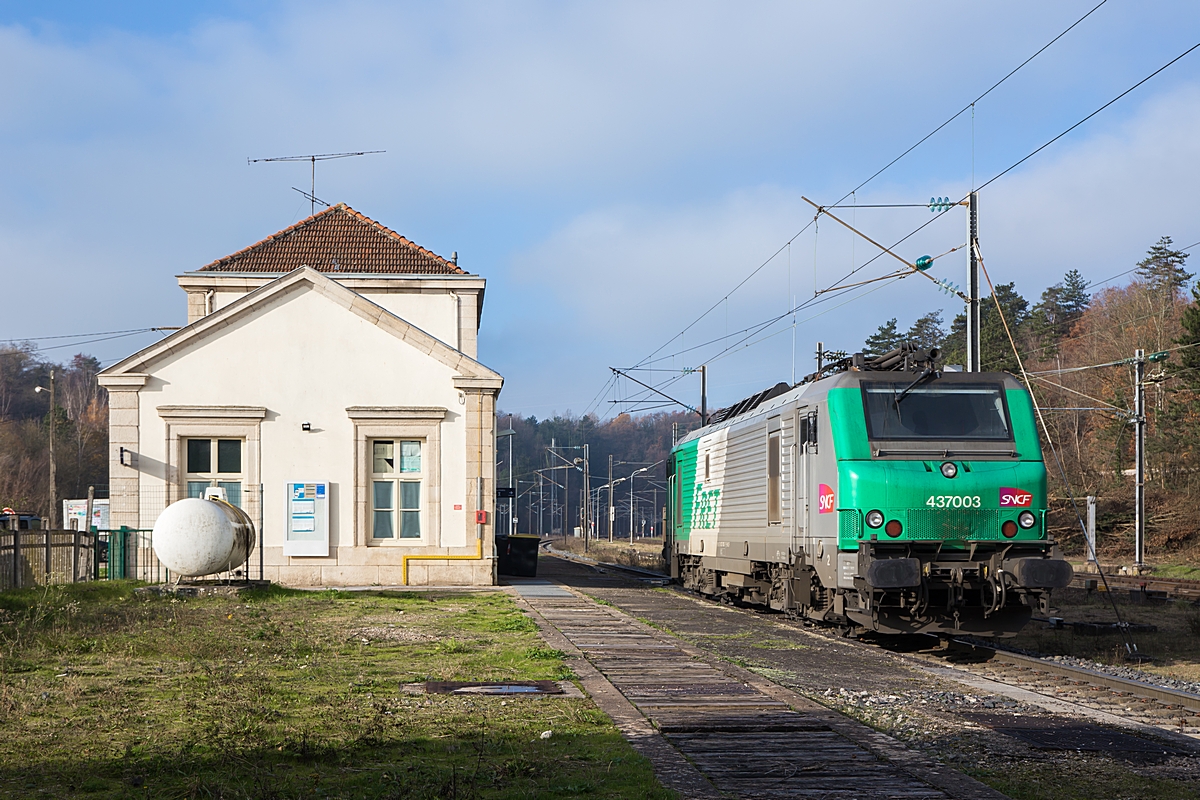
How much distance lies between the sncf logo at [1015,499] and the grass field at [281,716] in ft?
18.1

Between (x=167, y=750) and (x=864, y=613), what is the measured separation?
8.71 metres

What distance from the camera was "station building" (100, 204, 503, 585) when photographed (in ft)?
80.9

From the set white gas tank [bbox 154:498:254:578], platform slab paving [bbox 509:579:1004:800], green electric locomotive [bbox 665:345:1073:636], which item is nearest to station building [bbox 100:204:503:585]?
white gas tank [bbox 154:498:254:578]

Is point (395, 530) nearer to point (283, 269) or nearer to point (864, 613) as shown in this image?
point (283, 269)

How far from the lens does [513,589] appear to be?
80.4 ft

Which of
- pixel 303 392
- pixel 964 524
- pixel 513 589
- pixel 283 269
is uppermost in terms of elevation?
pixel 283 269

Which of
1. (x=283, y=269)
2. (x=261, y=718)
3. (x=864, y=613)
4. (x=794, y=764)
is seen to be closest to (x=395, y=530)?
(x=283, y=269)

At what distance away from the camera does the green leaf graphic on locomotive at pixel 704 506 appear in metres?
21.5

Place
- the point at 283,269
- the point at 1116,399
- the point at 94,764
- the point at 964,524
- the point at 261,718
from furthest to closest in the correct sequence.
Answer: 1. the point at 1116,399
2. the point at 283,269
3. the point at 964,524
4. the point at 261,718
5. the point at 94,764

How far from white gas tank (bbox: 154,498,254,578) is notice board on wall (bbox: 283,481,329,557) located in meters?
3.48

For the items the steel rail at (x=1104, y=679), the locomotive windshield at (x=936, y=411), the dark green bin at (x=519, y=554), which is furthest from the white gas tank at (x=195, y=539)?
the steel rail at (x=1104, y=679)

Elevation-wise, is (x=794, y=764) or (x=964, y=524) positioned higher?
(x=964, y=524)

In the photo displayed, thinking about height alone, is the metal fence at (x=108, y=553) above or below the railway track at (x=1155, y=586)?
above

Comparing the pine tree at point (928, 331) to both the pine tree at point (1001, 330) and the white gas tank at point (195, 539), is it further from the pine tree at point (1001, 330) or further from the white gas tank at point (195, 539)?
the white gas tank at point (195, 539)
